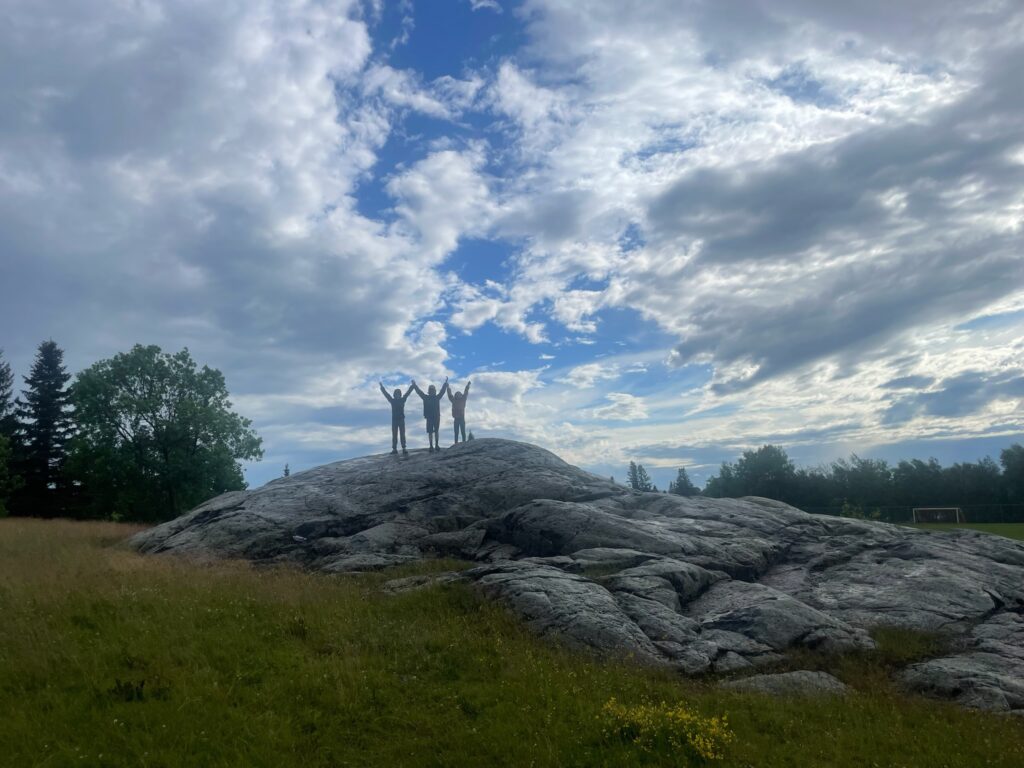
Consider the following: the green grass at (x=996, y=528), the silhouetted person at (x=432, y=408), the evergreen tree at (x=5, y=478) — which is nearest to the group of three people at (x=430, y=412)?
the silhouetted person at (x=432, y=408)

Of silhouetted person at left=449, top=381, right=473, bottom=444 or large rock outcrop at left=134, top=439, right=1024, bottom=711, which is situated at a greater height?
silhouetted person at left=449, top=381, right=473, bottom=444

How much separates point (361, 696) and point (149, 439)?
39.5 meters

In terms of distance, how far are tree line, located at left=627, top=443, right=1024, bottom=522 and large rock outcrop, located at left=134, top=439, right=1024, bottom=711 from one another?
53288mm

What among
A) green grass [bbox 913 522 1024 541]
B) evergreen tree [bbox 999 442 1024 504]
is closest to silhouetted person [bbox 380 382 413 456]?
green grass [bbox 913 522 1024 541]

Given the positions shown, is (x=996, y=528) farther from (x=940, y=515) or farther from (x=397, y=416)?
(x=397, y=416)

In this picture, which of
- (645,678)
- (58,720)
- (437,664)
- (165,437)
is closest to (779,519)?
(645,678)

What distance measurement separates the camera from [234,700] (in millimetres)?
9047

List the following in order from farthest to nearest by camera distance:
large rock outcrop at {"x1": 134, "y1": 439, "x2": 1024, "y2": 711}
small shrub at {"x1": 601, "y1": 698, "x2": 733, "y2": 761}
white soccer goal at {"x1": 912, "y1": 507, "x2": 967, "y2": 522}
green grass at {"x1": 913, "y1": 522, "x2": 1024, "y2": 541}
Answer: white soccer goal at {"x1": 912, "y1": 507, "x2": 967, "y2": 522} → green grass at {"x1": 913, "y1": 522, "x2": 1024, "y2": 541} → large rock outcrop at {"x1": 134, "y1": 439, "x2": 1024, "y2": 711} → small shrub at {"x1": 601, "y1": 698, "x2": 733, "y2": 761}

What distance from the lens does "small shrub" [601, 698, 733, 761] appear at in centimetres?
794

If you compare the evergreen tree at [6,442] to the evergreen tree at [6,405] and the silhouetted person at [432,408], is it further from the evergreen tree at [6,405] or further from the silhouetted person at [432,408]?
the silhouetted person at [432,408]

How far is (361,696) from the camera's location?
30.9 feet

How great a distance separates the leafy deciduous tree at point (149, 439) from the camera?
42094 mm

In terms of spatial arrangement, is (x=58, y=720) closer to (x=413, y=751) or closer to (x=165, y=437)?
(x=413, y=751)

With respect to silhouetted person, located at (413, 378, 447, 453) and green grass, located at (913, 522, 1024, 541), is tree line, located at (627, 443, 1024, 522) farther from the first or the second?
silhouetted person, located at (413, 378, 447, 453)
